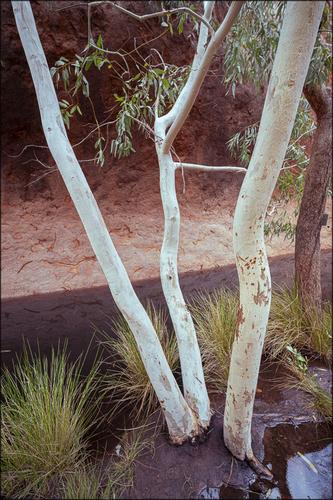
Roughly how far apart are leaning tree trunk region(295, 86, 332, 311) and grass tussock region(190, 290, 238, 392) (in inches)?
25.7

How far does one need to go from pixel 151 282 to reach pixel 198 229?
1320 millimetres

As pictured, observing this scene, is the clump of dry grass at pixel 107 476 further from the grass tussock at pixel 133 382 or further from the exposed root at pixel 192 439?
the grass tussock at pixel 133 382

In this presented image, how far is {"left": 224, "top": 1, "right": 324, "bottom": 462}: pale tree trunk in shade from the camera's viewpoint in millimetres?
1271

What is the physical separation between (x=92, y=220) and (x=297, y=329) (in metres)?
2.08

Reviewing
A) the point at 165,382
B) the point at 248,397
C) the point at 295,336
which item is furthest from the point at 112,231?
the point at 248,397

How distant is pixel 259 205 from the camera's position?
1.47 meters

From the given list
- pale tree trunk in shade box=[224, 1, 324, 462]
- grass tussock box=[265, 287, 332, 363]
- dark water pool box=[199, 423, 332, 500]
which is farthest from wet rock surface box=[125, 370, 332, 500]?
grass tussock box=[265, 287, 332, 363]

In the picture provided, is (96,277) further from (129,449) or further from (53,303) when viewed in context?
(129,449)

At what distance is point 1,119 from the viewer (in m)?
5.02

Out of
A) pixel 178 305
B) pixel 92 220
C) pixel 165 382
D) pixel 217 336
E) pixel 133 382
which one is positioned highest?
pixel 92 220

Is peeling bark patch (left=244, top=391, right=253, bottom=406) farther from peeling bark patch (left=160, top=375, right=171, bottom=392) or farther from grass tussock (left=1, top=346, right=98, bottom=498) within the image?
grass tussock (left=1, top=346, right=98, bottom=498)

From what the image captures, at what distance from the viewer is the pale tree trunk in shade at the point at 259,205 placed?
127 centimetres

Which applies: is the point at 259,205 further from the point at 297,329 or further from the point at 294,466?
the point at 297,329

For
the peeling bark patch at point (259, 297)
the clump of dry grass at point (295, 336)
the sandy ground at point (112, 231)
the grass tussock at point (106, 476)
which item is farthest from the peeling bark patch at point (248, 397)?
the sandy ground at point (112, 231)
